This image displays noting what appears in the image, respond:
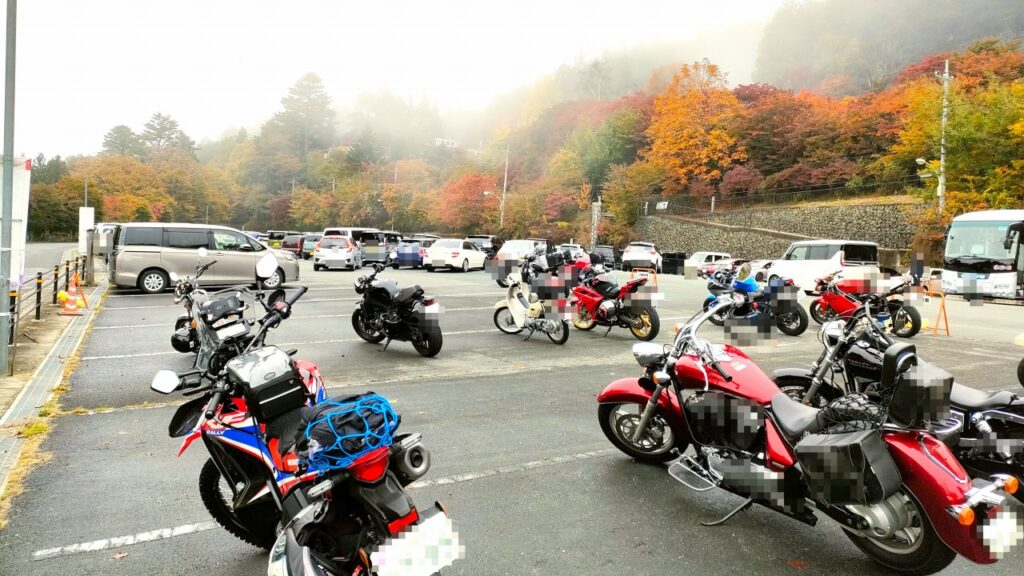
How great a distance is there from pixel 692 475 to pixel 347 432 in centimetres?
227

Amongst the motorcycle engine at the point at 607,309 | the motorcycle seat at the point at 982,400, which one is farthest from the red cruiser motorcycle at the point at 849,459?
the motorcycle engine at the point at 607,309

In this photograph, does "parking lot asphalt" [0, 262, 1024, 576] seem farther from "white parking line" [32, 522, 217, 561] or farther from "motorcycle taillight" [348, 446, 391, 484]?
"motorcycle taillight" [348, 446, 391, 484]

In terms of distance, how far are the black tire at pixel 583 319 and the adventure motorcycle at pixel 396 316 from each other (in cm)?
277

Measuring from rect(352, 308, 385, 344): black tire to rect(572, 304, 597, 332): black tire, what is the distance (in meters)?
3.23

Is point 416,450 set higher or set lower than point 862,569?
higher

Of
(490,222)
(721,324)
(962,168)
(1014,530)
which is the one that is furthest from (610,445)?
(490,222)

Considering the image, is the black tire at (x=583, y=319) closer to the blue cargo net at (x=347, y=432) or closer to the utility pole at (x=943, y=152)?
the blue cargo net at (x=347, y=432)

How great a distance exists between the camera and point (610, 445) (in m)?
4.88

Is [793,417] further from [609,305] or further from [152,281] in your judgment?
[152,281]

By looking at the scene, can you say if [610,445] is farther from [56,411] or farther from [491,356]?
[56,411]

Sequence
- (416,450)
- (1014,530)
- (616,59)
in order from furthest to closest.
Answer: (616,59) → (1014,530) → (416,450)

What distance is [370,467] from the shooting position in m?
2.25

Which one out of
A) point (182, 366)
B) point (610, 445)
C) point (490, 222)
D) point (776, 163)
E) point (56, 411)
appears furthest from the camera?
point (490, 222)

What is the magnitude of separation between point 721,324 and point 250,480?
3015 mm
